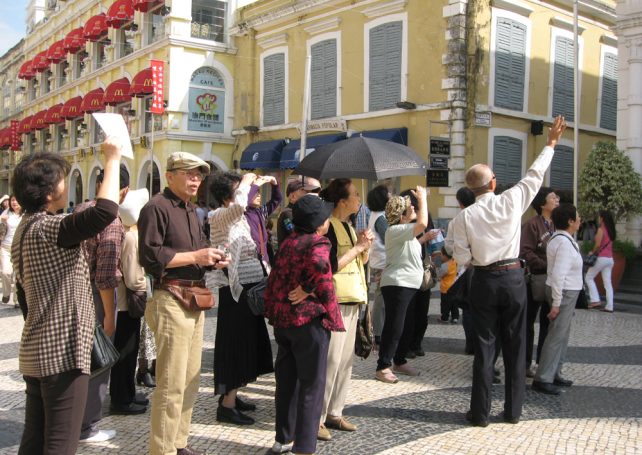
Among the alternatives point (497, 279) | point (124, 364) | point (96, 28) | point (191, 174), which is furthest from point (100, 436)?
point (96, 28)

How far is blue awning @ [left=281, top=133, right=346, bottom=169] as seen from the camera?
1767 cm

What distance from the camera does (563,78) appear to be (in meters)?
17.3

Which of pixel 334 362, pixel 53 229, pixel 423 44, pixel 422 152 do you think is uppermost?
pixel 423 44

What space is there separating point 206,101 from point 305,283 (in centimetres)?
1869

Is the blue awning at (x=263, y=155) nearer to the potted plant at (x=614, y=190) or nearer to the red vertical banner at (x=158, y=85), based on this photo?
the red vertical banner at (x=158, y=85)

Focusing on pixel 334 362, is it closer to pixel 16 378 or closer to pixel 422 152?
pixel 16 378

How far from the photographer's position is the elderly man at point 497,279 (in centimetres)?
486

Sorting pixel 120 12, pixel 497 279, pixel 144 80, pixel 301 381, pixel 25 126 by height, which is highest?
pixel 120 12

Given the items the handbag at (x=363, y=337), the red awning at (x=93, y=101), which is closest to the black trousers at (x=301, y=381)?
the handbag at (x=363, y=337)

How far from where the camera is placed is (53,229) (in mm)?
2934

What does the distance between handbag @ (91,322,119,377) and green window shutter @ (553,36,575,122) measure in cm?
1591

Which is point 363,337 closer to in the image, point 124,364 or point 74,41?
point 124,364

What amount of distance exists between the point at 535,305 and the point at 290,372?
3.14 metres

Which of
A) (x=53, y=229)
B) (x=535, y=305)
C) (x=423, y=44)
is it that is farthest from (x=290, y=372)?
(x=423, y=44)
